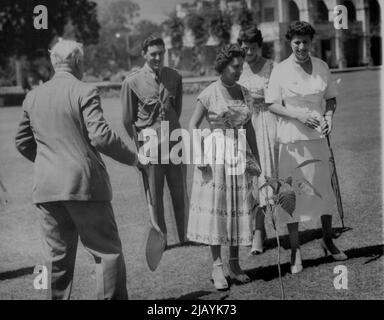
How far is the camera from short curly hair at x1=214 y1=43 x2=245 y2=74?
419cm

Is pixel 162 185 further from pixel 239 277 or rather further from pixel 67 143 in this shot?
pixel 67 143

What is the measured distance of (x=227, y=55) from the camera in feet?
13.8

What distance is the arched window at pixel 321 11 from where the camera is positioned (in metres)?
5.11

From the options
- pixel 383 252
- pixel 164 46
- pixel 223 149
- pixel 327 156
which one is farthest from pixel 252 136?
pixel 383 252

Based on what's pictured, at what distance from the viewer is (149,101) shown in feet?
15.9

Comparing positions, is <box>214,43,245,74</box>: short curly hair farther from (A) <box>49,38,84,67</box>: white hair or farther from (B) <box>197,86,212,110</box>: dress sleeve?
(A) <box>49,38,84,67</box>: white hair

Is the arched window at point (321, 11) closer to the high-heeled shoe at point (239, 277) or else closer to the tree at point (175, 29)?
the tree at point (175, 29)

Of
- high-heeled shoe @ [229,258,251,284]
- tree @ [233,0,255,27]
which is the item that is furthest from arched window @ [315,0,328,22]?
high-heeled shoe @ [229,258,251,284]

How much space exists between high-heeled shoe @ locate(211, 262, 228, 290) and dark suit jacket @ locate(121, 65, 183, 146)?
116 cm

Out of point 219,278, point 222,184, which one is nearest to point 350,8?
point 222,184

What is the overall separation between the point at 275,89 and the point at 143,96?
983 mm

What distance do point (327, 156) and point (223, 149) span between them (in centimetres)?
85
